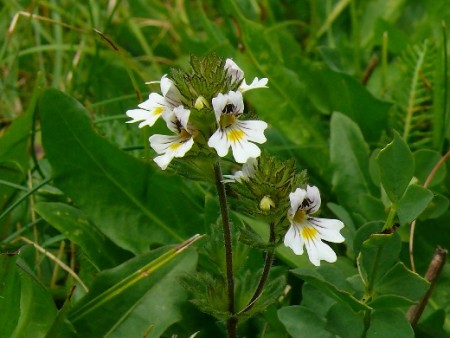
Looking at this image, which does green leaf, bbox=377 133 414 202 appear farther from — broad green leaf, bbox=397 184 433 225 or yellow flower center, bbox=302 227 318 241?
yellow flower center, bbox=302 227 318 241

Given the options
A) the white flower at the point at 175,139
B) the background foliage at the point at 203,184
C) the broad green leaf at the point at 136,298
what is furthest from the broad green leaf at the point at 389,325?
the white flower at the point at 175,139

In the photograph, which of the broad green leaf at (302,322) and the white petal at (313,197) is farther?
the broad green leaf at (302,322)

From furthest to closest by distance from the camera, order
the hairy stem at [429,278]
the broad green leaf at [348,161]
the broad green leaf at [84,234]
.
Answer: the broad green leaf at [348,161] < the broad green leaf at [84,234] < the hairy stem at [429,278]

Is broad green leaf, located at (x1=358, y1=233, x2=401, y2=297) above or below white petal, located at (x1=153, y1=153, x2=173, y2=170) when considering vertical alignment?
below

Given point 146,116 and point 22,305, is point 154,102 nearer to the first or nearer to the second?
point 146,116

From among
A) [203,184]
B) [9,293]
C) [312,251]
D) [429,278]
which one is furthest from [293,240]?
[203,184]

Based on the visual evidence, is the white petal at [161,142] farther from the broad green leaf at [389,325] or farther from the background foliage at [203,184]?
the broad green leaf at [389,325]

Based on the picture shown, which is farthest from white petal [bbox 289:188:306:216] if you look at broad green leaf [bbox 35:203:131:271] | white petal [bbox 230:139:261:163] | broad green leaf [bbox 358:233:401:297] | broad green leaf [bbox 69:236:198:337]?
broad green leaf [bbox 35:203:131:271]

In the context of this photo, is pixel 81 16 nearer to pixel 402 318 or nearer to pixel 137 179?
pixel 137 179
